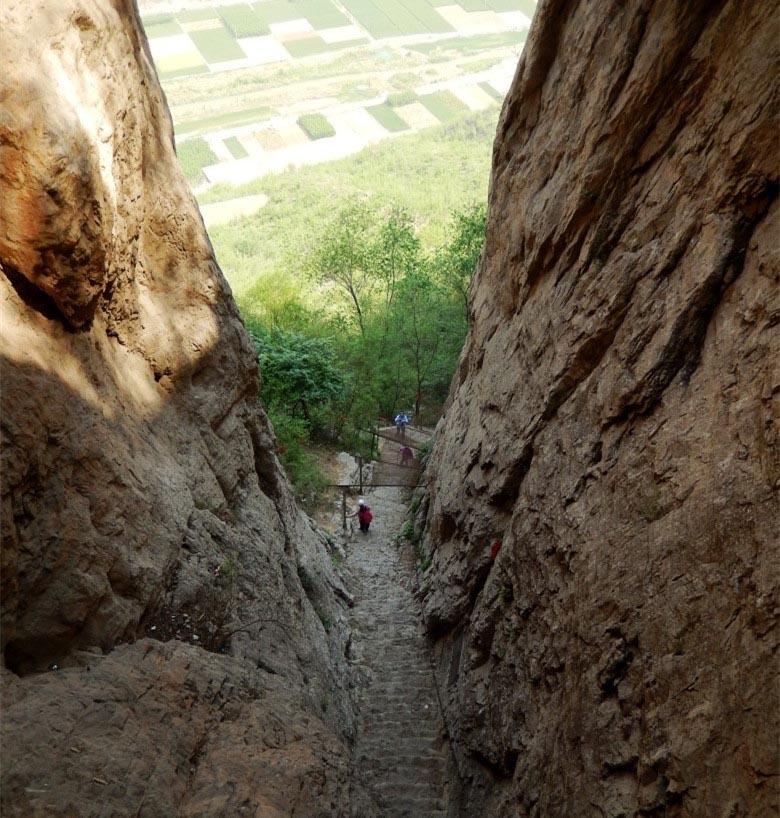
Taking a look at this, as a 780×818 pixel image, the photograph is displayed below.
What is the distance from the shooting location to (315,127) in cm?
10712

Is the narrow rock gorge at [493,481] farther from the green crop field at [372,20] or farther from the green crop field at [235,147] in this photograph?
the green crop field at [372,20]

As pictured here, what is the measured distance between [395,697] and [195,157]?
97.5m

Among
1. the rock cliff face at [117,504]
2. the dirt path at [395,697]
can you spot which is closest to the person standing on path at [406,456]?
the dirt path at [395,697]

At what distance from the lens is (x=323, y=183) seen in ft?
280

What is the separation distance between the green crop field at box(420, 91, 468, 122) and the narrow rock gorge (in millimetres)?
111237

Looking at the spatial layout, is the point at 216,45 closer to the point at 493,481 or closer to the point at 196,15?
the point at 196,15

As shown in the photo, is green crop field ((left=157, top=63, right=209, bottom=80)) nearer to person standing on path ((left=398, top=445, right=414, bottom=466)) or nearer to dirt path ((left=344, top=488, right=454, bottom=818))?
person standing on path ((left=398, top=445, right=414, bottom=466))

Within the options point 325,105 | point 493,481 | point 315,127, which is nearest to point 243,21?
point 325,105

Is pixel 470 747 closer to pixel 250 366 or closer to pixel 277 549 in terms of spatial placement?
pixel 277 549

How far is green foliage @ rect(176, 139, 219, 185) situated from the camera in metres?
91.6

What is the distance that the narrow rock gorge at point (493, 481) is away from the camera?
5324 mm

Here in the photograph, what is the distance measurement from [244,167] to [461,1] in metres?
84.5

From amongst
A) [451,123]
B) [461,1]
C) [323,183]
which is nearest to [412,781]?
[323,183]

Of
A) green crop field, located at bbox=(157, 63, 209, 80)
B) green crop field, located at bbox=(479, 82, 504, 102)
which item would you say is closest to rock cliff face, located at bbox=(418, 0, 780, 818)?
green crop field, located at bbox=(479, 82, 504, 102)
